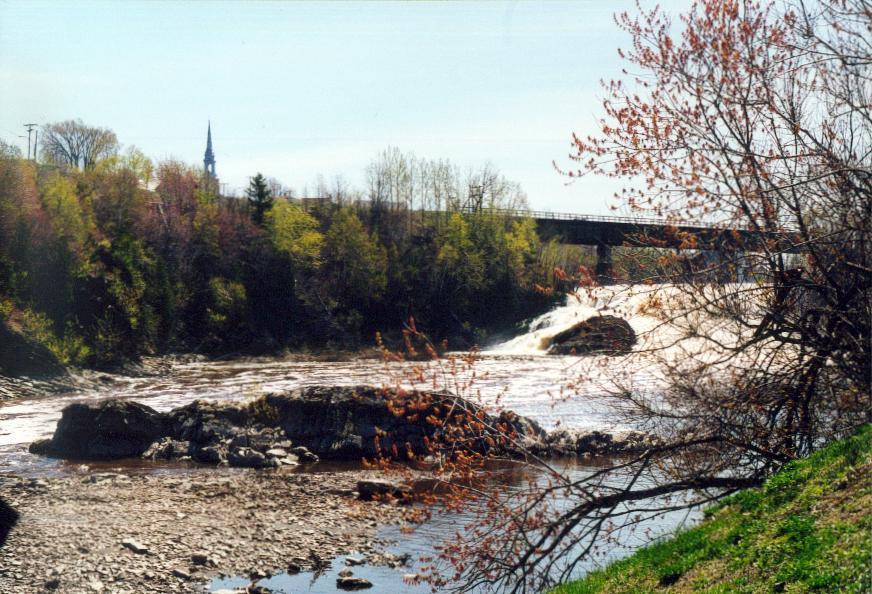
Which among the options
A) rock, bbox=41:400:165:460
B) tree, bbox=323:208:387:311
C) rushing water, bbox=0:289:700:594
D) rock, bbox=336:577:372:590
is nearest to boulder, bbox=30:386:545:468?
rock, bbox=41:400:165:460

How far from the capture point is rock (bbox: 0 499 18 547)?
54.3ft

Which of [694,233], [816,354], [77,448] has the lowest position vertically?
[77,448]

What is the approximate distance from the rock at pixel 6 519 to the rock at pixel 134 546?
2.35 metres

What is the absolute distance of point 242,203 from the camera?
Answer: 80562 millimetres

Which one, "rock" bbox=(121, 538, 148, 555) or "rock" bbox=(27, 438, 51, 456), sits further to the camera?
"rock" bbox=(27, 438, 51, 456)

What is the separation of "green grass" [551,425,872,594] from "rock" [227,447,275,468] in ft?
48.7

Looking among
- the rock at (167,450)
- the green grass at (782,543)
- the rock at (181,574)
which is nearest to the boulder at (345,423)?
the rock at (167,450)

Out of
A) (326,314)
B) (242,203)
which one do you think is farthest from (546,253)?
(242,203)

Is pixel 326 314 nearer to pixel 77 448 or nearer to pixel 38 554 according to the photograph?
pixel 77 448

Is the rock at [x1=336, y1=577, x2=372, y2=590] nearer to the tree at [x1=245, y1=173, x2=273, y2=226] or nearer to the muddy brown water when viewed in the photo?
the muddy brown water

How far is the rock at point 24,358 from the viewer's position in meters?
42.2

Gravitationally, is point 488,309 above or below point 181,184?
below

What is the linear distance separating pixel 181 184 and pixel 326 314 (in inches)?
726

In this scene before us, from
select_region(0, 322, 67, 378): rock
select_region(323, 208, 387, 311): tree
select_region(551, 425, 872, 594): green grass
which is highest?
select_region(323, 208, 387, 311): tree
